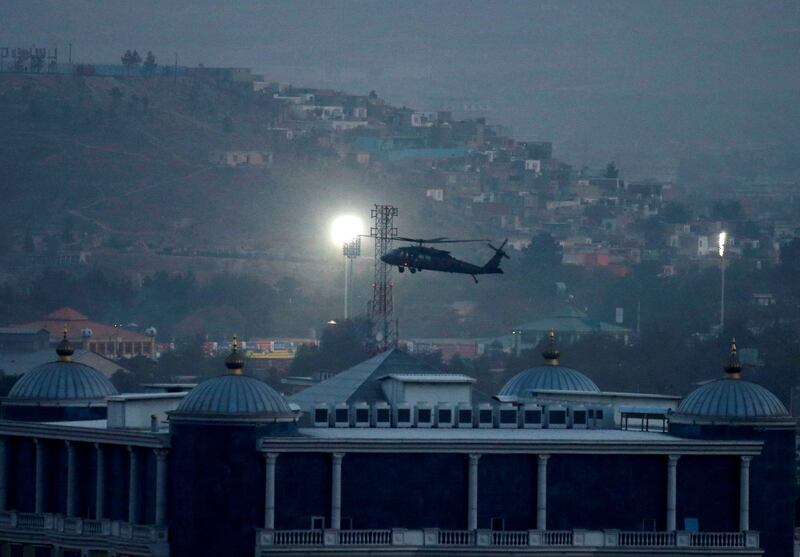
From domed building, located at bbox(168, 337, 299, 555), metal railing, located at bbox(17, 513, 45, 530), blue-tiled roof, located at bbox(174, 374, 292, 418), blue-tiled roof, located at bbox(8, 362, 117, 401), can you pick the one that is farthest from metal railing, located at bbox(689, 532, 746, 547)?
blue-tiled roof, located at bbox(8, 362, 117, 401)

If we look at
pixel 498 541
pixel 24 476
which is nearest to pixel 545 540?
pixel 498 541

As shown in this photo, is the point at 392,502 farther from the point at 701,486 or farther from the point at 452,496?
the point at 701,486

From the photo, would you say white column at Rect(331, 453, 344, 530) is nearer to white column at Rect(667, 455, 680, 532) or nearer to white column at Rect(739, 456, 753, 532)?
white column at Rect(667, 455, 680, 532)

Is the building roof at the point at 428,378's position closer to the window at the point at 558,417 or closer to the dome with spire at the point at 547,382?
the window at the point at 558,417

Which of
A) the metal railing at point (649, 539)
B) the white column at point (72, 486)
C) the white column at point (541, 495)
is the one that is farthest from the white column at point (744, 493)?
the white column at point (72, 486)

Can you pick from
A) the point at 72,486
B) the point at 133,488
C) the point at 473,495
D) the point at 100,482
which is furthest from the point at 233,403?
the point at 72,486
